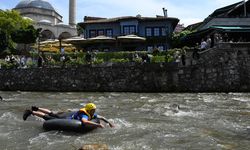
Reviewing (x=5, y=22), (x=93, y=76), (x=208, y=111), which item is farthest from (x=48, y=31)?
(x=208, y=111)

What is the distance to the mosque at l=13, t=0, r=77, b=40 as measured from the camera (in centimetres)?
8281

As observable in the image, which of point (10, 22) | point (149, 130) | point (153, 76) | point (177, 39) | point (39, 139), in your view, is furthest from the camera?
point (10, 22)

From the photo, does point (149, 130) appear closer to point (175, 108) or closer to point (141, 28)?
point (175, 108)

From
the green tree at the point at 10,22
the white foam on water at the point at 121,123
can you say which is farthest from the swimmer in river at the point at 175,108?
the green tree at the point at 10,22

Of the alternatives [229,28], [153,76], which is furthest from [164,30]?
[153,76]

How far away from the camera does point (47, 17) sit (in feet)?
309

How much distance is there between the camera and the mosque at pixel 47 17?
82.8m

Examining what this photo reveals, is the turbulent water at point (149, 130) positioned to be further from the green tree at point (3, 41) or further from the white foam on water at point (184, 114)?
the green tree at point (3, 41)

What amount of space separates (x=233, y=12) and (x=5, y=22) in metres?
29.2

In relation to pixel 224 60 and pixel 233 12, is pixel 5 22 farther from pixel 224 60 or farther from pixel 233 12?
pixel 224 60

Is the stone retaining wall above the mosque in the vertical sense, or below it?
below

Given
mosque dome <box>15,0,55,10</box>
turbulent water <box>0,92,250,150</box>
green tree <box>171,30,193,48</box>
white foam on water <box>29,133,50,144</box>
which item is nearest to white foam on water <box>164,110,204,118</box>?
turbulent water <box>0,92,250,150</box>

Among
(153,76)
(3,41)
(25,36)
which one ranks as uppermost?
(25,36)

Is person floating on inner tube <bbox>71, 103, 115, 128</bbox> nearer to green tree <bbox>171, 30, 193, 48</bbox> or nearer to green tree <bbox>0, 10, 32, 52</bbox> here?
green tree <bbox>171, 30, 193, 48</bbox>
